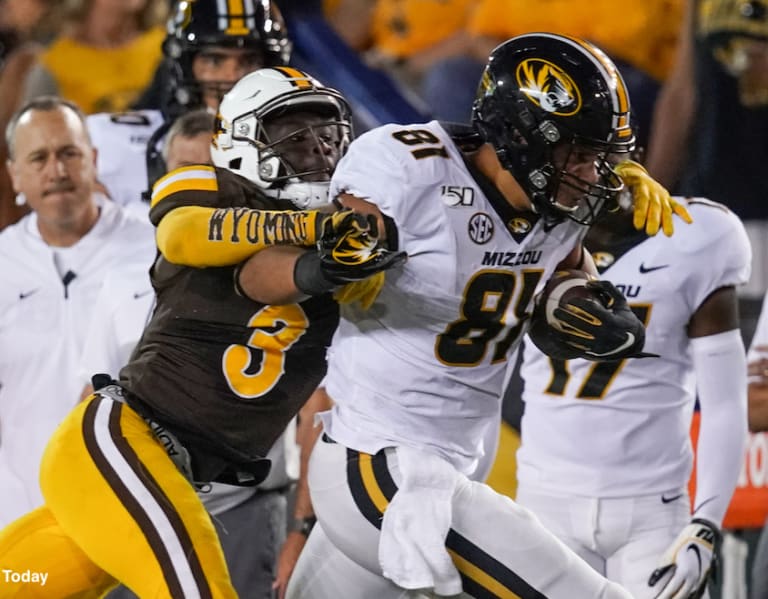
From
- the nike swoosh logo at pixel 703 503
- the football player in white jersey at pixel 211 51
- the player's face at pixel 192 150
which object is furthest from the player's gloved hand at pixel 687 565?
the football player in white jersey at pixel 211 51

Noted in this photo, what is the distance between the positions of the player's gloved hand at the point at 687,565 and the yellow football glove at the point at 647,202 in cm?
69

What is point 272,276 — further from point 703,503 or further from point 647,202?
point 703,503

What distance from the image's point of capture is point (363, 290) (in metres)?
3.21

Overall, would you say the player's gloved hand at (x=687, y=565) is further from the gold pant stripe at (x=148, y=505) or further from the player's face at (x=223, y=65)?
the player's face at (x=223, y=65)

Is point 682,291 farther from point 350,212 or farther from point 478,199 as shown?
point 350,212

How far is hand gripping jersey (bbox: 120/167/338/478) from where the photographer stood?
343 centimetres

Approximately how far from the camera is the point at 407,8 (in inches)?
268

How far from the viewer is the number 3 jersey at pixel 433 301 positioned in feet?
10.5

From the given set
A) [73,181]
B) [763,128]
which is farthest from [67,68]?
[763,128]

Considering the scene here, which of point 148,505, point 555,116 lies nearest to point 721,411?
point 555,116

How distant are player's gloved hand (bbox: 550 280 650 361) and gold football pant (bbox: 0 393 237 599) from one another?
813 mm

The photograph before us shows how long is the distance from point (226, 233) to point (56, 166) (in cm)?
155

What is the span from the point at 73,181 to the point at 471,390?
178cm

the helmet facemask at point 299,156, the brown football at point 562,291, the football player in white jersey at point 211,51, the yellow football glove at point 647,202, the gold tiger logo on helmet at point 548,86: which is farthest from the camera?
the football player in white jersey at point 211,51
